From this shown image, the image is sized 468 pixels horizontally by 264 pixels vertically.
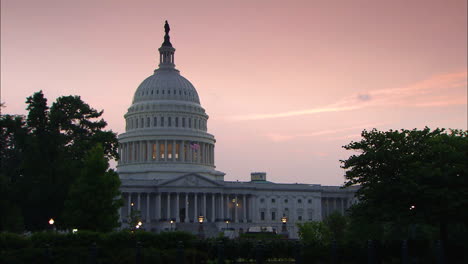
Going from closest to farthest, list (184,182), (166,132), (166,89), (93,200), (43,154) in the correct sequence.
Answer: (93,200) → (43,154) → (184,182) → (166,132) → (166,89)

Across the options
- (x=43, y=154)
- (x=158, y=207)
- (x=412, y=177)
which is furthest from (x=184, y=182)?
(x=412, y=177)

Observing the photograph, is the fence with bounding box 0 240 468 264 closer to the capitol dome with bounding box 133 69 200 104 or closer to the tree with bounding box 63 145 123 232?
the tree with bounding box 63 145 123 232

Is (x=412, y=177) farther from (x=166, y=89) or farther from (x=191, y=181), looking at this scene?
(x=166, y=89)

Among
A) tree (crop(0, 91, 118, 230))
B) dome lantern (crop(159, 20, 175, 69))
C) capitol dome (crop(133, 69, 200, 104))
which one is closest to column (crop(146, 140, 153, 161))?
capitol dome (crop(133, 69, 200, 104))

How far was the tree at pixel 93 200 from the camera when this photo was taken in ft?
251

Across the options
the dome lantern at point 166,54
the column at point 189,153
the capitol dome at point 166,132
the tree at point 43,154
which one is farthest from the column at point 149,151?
the tree at point 43,154

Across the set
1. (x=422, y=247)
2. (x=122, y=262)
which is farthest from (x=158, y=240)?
(x=422, y=247)

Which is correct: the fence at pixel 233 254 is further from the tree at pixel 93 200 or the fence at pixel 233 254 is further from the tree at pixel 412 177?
the tree at pixel 93 200

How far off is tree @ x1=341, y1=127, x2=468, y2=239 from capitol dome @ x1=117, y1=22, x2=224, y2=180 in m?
113

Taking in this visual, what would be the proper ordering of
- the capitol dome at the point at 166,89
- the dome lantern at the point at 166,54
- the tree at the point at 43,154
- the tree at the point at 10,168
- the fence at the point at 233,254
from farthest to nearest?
the dome lantern at the point at 166,54
the capitol dome at the point at 166,89
the tree at the point at 43,154
the tree at the point at 10,168
the fence at the point at 233,254

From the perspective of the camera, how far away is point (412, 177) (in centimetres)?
Answer: 5441

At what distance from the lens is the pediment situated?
158375mm

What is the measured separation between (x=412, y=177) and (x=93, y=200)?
37.3 meters

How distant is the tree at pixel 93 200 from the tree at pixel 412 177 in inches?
1204
